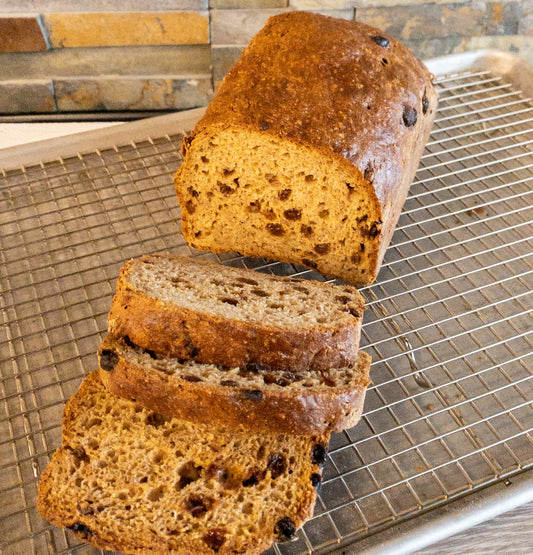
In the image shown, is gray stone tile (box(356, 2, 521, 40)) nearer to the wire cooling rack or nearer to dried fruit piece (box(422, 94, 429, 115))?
the wire cooling rack

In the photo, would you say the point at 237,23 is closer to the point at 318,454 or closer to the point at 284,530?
the point at 318,454

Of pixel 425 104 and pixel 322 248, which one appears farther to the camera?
pixel 425 104

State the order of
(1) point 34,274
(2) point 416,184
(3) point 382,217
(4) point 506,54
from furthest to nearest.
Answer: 1. (4) point 506,54
2. (2) point 416,184
3. (1) point 34,274
4. (3) point 382,217

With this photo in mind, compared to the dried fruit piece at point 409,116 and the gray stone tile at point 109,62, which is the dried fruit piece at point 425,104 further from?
the gray stone tile at point 109,62

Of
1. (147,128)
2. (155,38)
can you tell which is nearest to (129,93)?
(155,38)

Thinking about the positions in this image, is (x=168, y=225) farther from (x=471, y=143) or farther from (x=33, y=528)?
(x=471, y=143)

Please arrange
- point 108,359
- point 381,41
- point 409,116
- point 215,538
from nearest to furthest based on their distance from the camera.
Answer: point 215,538, point 108,359, point 409,116, point 381,41

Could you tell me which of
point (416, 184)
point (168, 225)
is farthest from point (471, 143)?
point (168, 225)
